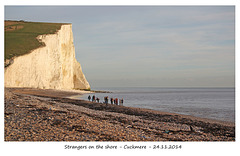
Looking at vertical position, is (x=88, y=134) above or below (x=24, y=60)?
below

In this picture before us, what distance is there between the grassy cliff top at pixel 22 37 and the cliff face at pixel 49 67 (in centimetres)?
132

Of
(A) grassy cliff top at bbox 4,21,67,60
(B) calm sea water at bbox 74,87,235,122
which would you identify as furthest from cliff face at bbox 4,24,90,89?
(B) calm sea water at bbox 74,87,235,122

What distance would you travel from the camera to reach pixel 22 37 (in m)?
49.3

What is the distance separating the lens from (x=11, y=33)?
5244 centimetres

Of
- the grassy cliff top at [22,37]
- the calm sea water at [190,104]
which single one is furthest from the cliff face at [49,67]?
the calm sea water at [190,104]

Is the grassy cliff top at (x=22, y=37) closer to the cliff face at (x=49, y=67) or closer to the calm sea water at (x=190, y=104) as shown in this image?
the cliff face at (x=49, y=67)

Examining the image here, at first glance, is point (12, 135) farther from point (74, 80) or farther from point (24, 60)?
point (74, 80)

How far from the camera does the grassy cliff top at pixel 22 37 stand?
4168 centimetres

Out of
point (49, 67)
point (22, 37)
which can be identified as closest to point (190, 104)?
point (49, 67)

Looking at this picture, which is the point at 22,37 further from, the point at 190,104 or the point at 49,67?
the point at 190,104

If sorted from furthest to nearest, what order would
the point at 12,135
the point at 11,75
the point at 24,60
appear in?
the point at 24,60 → the point at 11,75 → the point at 12,135
